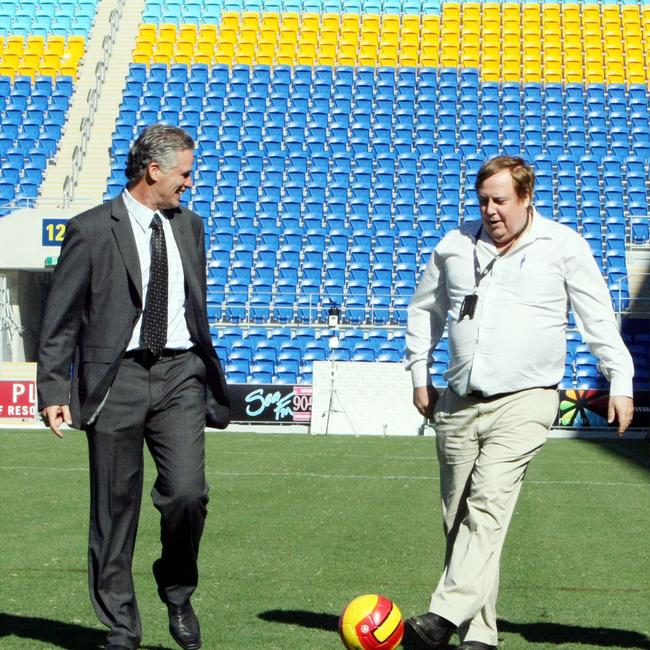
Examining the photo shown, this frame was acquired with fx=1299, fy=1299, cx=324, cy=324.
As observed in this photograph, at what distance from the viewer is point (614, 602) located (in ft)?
23.2

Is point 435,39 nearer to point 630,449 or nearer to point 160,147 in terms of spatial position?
point 630,449

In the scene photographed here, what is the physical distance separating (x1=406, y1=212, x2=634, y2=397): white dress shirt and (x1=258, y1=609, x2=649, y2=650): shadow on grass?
1.25 m

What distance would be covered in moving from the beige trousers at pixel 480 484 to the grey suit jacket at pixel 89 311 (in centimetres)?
150

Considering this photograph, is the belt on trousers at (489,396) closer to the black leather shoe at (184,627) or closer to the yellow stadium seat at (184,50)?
the black leather shoe at (184,627)

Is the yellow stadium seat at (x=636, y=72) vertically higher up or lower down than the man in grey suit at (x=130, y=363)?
higher up

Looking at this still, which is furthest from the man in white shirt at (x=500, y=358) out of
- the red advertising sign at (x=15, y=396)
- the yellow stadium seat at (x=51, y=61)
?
the yellow stadium seat at (x=51, y=61)

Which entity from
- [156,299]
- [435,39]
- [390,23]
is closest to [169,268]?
[156,299]

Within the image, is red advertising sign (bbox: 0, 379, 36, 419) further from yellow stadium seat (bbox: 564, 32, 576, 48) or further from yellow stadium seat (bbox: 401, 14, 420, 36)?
yellow stadium seat (bbox: 564, 32, 576, 48)

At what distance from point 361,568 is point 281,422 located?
15.2 metres

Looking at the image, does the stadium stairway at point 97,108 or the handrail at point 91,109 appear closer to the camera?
the handrail at point 91,109

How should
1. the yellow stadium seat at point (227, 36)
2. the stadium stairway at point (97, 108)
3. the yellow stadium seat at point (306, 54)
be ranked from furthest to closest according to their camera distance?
the yellow stadium seat at point (227, 36), the yellow stadium seat at point (306, 54), the stadium stairway at point (97, 108)

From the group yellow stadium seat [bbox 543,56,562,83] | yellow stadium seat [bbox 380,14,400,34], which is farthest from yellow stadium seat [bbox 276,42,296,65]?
yellow stadium seat [bbox 543,56,562,83]

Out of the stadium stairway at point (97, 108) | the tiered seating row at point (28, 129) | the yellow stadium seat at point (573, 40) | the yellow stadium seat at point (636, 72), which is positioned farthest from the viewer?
the yellow stadium seat at point (573, 40)

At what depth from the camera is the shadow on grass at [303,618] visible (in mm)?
6258
